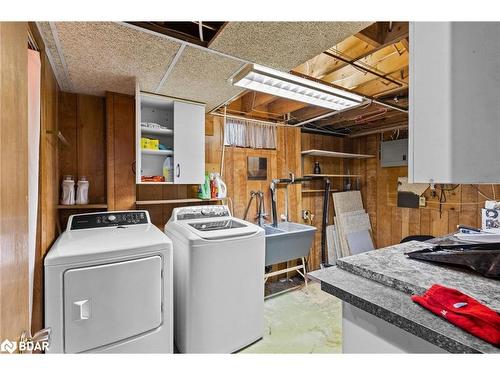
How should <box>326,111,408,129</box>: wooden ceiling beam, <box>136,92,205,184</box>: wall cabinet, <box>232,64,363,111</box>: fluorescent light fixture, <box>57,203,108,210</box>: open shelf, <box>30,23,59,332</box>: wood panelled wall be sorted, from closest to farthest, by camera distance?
1. <box>30,23,59,332</box>: wood panelled wall
2. <box>232,64,363,111</box>: fluorescent light fixture
3. <box>57,203,108,210</box>: open shelf
4. <box>136,92,205,184</box>: wall cabinet
5. <box>326,111,408,129</box>: wooden ceiling beam

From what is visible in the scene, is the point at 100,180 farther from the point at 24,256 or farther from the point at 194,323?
the point at 24,256

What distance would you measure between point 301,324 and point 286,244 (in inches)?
32.3

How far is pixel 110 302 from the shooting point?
1509mm

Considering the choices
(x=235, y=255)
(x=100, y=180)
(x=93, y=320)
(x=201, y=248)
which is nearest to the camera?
(x=93, y=320)

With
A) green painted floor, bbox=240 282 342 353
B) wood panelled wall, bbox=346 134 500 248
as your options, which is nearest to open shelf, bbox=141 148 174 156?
green painted floor, bbox=240 282 342 353

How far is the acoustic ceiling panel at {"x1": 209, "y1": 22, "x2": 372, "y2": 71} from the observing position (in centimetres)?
126

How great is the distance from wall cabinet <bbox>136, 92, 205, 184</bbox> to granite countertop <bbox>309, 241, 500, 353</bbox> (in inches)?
65.4

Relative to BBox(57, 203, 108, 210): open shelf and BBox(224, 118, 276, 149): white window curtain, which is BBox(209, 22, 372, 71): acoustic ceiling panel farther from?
BBox(57, 203, 108, 210): open shelf

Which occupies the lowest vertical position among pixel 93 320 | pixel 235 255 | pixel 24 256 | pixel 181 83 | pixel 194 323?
pixel 194 323

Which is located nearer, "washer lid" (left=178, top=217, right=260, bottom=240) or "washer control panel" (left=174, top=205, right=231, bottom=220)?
"washer lid" (left=178, top=217, right=260, bottom=240)

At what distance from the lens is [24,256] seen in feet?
2.48

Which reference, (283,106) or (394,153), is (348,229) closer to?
(394,153)

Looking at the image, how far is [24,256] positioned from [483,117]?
57.0 inches
